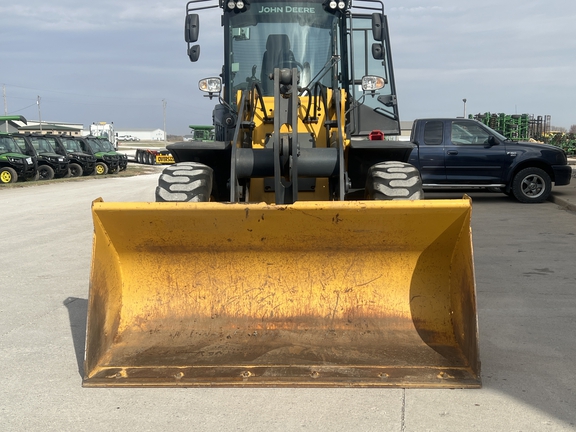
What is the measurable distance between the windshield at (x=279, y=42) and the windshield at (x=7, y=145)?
22652 mm

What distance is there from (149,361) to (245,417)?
2.78ft

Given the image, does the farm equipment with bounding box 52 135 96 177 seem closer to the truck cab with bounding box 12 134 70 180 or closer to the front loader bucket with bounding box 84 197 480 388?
the truck cab with bounding box 12 134 70 180

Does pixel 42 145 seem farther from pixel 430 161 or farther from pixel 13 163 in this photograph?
pixel 430 161

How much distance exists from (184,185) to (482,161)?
10.7 metres

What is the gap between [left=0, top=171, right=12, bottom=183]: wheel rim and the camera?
26609mm

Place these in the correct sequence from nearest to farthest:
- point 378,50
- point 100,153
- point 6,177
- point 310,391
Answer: point 310,391, point 378,50, point 6,177, point 100,153

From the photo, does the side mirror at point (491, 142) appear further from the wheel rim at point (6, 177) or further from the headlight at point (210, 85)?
the wheel rim at point (6, 177)

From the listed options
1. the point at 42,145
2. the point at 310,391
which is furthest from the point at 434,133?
the point at 42,145

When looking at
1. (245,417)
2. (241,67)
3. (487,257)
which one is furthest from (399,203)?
(487,257)

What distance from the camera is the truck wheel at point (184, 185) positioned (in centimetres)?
537

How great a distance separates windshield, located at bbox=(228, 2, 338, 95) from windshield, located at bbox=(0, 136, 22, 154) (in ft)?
74.3

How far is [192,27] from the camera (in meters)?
7.45

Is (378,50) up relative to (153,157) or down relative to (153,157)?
up

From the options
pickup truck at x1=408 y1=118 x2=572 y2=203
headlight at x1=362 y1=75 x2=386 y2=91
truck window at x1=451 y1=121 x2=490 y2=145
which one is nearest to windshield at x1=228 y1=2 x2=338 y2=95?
headlight at x1=362 y1=75 x2=386 y2=91
